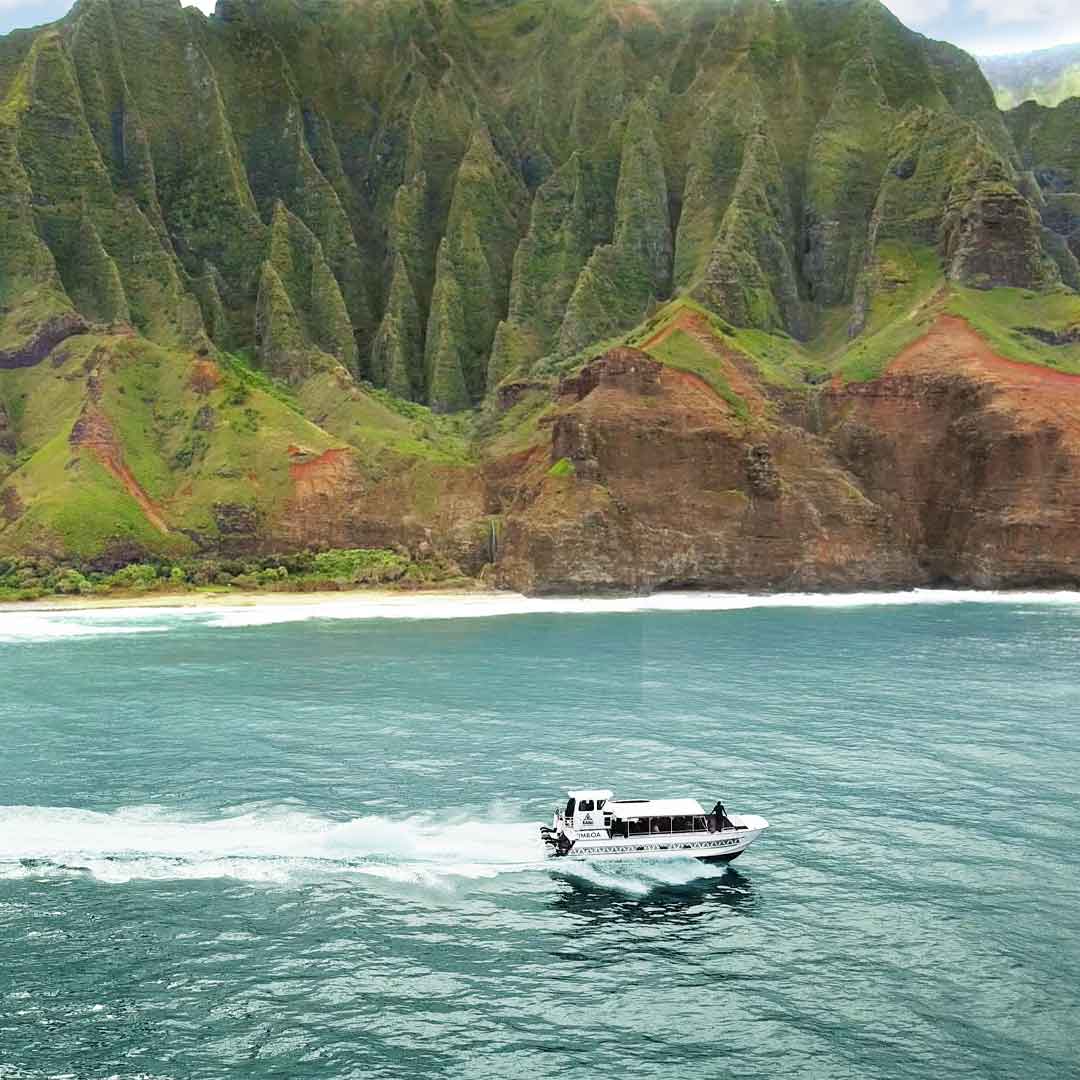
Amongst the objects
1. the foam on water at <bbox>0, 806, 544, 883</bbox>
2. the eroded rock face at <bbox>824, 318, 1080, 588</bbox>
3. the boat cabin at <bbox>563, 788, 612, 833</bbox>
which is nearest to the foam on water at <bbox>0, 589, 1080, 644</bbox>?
the eroded rock face at <bbox>824, 318, 1080, 588</bbox>

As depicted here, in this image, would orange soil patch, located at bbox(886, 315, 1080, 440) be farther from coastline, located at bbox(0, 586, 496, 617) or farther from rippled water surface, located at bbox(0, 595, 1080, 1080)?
rippled water surface, located at bbox(0, 595, 1080, 1080)

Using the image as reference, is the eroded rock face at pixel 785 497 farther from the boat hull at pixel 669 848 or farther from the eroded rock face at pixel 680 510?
the boat hull at pixel 669 848

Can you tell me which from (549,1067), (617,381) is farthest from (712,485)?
(549,1067)

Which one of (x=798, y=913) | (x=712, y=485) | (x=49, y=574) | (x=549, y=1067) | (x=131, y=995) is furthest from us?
(x=712, y=485)

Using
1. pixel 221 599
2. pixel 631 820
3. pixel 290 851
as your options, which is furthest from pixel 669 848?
pixel 221 599

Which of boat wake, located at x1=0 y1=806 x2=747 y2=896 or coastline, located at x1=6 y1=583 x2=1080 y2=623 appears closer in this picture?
boat wake, located at x1=0 y1=806 x2=747 y2=896

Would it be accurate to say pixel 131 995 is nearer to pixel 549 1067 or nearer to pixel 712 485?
pixel 549 1067

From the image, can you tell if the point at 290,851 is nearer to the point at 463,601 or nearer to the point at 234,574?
the point at 463,601
